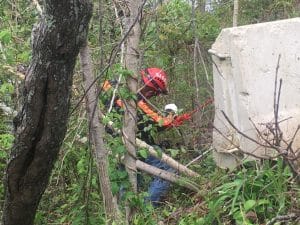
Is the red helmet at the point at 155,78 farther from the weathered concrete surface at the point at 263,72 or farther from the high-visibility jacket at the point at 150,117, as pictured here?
the weathered concrete surface at the point at 263,72

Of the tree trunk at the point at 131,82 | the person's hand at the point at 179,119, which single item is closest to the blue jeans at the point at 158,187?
the person's hand at the point at 179,119

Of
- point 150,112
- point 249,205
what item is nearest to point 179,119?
point 150,112

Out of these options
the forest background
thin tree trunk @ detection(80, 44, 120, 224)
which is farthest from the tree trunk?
thin tree trunk @ detection(80, 44, 120, 224)

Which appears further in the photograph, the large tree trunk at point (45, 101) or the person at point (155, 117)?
the person at point (155, 117)

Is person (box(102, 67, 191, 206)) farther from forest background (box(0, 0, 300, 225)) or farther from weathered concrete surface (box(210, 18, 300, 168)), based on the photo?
weathered concrete surface (box(210, 18, 300, 168))

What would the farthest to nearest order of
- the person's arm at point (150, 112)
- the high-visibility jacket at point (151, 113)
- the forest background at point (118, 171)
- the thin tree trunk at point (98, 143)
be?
the person's arm at point (150, 112) → the high-visibility jacket at point (151, 113) → the forest background at point (118, 171) → the thin tree trunk at point (98, 143)

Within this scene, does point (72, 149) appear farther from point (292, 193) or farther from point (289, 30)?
point (289, 30)

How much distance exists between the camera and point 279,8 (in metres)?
7.11

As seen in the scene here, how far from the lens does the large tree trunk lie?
2277 millimetres

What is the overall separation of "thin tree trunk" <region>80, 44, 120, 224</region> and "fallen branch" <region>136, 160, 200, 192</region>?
0.89 m

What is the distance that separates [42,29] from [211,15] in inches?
184

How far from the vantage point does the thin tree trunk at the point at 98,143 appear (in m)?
3.43

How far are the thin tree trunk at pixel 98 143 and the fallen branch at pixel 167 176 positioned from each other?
893 millimetres

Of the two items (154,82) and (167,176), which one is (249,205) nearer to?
(167,176)
